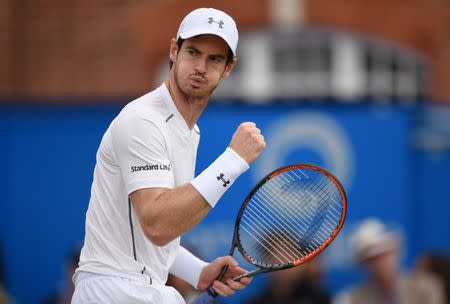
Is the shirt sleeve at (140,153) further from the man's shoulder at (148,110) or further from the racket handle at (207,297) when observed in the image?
the racket handle at (207,297)

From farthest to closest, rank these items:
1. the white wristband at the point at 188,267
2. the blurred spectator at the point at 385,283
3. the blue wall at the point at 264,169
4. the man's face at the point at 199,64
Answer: the blue wall at the point at 264,169 < the blurred spectator at the point at 385,283 < the white wristband at the point at 188,267 < the man's face at the point at 199,64

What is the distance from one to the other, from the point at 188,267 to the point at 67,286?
3.82 metres

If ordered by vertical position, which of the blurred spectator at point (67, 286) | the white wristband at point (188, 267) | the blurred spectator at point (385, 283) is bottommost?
the blurred spectator at point (67, 286)

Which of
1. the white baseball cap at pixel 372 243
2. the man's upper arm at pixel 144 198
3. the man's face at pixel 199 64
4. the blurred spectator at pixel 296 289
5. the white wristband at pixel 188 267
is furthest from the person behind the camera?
the blurred spectator at pixel 296 289

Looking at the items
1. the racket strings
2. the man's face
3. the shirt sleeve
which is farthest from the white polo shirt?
the racket strings

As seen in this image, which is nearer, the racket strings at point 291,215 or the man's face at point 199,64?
the man's face at point 199,64

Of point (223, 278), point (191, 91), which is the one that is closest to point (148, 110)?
point (191, 91)

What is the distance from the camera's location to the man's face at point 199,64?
4.89 metres

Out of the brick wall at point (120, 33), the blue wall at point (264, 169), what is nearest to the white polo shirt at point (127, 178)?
the blue wall at point (264, 169)

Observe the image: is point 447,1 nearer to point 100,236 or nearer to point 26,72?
point 26,72

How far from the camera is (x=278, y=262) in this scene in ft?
17.8

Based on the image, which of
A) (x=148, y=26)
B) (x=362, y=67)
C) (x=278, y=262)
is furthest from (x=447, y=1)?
(x=278, y=262)

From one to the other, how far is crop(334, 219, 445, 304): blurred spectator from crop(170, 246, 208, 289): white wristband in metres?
3.21

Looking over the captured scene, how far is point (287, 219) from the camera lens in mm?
5426
